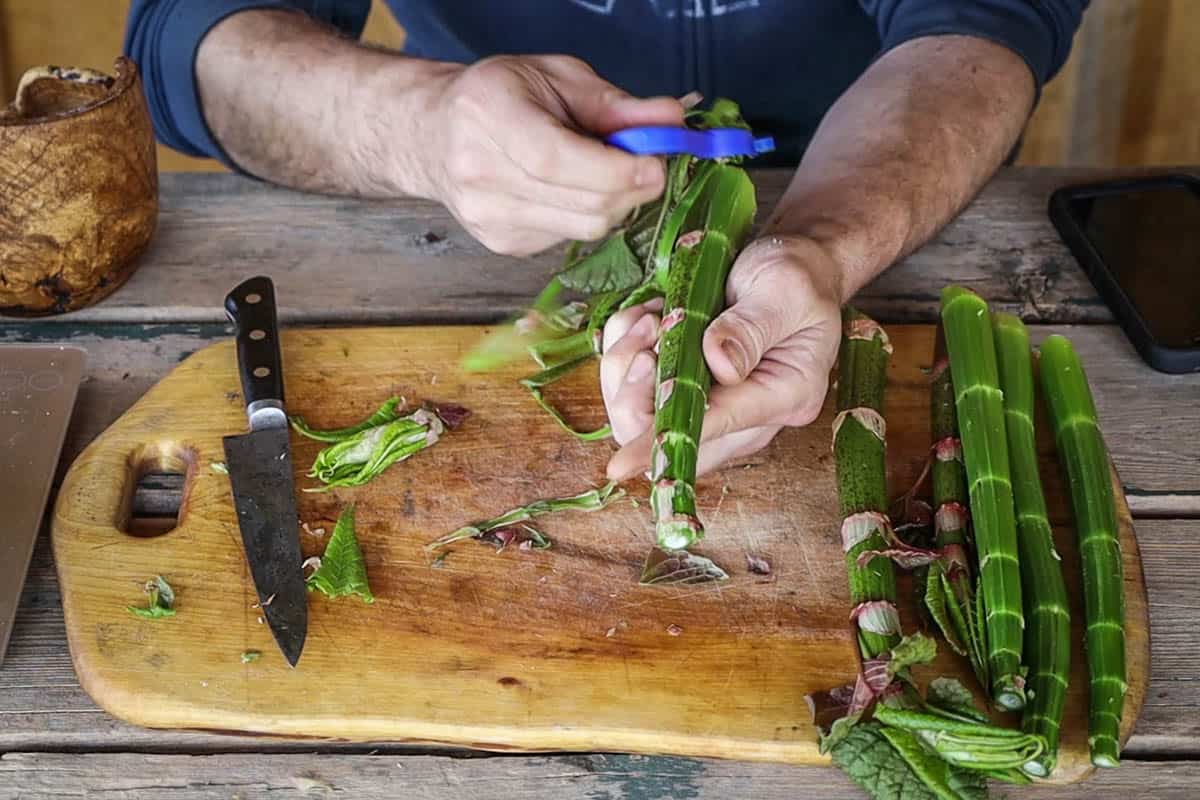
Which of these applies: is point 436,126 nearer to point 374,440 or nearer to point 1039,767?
point 374,440

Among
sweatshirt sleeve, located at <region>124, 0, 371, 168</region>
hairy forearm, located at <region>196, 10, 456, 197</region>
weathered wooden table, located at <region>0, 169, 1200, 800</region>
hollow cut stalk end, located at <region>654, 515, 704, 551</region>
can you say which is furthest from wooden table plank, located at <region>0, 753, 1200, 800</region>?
sweatshirt sleeve, located at <region>124, 0, 371, 168</region>

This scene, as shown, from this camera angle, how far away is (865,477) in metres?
1.54

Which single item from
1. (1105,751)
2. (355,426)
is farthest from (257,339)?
(1105,751)

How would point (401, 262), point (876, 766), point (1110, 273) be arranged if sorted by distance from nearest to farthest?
point (876, 766) → point (1110, 273) → point (401, 262)

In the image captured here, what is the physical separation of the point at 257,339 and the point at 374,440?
0.27 metres

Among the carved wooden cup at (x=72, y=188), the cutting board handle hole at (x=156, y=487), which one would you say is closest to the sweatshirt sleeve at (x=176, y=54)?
the carved wooden cup at (x=72, y=188)

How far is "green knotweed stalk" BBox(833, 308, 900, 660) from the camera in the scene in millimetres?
1397

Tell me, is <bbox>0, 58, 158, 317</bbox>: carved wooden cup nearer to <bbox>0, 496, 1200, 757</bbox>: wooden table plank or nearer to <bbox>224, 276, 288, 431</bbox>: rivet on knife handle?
<bbox>224, 276, 288, 431</bbox>: rivet on knife handle

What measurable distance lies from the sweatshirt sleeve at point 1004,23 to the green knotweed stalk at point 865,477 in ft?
2.32

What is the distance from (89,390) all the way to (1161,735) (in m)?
1.50

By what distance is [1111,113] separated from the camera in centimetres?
396

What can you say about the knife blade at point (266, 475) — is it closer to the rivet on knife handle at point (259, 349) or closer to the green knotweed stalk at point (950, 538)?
the rivet on knife handle at point (259, 349)

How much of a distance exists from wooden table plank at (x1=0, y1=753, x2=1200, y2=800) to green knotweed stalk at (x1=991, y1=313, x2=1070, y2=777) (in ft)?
0.30

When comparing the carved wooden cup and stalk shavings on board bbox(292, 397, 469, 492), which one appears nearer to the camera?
stalk shavings on board bbox(292, 397, 469, 492)
